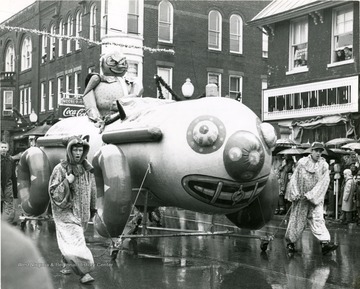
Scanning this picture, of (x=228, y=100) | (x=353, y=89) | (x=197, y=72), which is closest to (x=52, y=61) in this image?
(x=197, y=72)

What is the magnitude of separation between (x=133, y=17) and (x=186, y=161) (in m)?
21.5

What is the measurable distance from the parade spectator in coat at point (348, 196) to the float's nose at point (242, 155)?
679cm

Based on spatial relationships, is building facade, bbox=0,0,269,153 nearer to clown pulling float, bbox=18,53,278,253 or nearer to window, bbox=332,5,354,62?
window, bbox=332,5,354,62

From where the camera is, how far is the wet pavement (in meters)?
6.79

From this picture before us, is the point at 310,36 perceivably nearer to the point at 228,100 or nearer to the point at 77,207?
the point at 228,100

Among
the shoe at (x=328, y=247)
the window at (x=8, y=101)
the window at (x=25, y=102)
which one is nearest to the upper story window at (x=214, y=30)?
the window at (x=25, y=102)

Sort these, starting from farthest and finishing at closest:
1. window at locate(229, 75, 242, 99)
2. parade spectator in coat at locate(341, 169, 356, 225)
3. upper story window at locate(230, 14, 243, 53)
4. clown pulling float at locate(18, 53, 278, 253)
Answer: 1. window at locate(229, 75, 242, 99)
2. upper story window at locate(230, 14, 243, 53)
3. parade spectator in coat at locate(341, 169, 356, 225)
4. clown pulling float at locate(18, 53, 278, 253)

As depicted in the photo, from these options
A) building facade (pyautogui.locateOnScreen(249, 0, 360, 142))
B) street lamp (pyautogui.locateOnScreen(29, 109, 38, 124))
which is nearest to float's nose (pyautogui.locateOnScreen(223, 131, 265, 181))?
building facade (pyautogui.locateOnScreen(249, 0, 360, 142))

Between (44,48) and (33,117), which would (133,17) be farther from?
(33,117)

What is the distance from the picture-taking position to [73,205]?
21.7 feet

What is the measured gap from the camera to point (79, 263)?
6.43 m

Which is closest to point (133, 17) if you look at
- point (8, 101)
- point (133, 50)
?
point (133, 50)

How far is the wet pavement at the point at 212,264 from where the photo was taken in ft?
22.3

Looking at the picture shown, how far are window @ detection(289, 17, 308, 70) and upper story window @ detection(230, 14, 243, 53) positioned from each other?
9.73 metres
